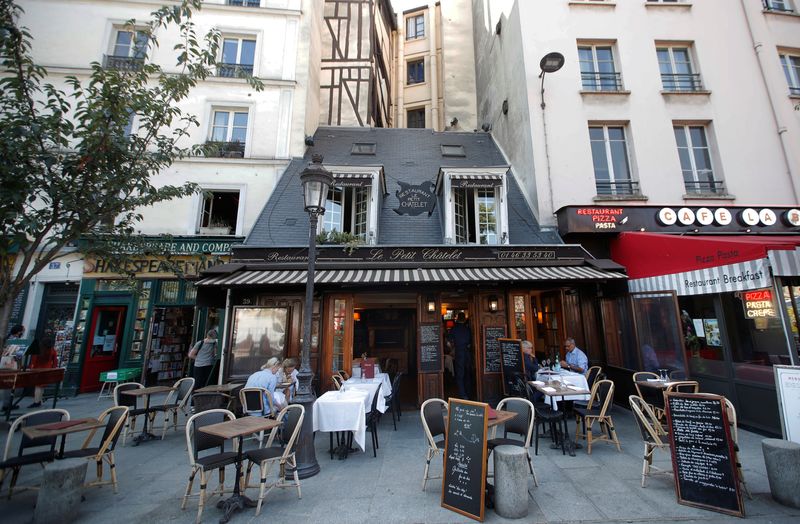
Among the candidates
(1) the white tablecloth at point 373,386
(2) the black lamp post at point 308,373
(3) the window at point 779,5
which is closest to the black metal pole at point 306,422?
(2) the black lamp post at point 308,373

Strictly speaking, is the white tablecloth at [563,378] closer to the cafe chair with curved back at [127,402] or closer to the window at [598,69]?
the cafe chair with curved back at [127,402]

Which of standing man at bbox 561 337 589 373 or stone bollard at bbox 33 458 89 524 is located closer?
stone bollard at bbox 33 458 89 524

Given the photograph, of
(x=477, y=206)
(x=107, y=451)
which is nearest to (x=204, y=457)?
(x=107, y=451)

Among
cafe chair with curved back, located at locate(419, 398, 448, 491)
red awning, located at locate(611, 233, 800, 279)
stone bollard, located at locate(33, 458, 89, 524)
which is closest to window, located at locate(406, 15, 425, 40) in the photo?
red awning, located at locate(611, 233, 800, 279)

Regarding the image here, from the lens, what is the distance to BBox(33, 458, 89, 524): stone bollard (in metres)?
3.21

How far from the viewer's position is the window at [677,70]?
9.62 m

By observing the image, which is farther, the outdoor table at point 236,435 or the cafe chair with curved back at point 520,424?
the cafe chair with curved back at point 520,424

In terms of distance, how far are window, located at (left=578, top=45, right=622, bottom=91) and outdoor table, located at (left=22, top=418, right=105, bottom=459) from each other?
41.5ft

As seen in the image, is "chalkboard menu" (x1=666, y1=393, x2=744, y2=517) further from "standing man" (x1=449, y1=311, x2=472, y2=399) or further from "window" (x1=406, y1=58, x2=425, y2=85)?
"window" (x1=406, y1=58, x2=425, y2=85)

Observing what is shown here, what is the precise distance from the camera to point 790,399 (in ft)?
13.4

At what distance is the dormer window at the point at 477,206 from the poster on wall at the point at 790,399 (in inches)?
199

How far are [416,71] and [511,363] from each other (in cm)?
1842

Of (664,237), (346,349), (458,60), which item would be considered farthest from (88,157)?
(458,60)

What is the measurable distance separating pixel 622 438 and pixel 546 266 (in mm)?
3628
